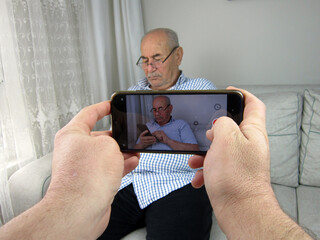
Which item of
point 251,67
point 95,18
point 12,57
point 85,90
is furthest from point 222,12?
point 12,57

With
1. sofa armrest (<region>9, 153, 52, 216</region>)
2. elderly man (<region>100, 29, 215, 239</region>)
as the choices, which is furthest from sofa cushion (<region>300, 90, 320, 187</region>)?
sofa armrest (<region>9, 153, 52, 216</region>)

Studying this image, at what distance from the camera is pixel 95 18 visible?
169cm

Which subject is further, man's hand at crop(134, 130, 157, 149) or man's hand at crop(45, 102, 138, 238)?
man's hand at crop(134, 130, 157, 149)

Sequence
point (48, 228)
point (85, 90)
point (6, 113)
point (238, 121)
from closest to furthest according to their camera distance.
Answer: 1. point (48, 228)
2. point (238, 121)
3. point (6, 113)
4. point (85, 90)

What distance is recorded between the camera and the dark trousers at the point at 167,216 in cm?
94

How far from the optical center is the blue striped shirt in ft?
3.52

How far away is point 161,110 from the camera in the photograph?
28.8 inches

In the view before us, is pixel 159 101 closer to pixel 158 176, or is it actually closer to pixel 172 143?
pixel 172 143

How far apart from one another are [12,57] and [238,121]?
1096 mm

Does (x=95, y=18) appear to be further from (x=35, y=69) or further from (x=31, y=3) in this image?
(x=35, y=69)

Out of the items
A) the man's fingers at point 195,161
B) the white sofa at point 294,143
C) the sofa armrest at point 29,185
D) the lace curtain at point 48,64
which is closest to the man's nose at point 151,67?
the lace curtain at point 48,64

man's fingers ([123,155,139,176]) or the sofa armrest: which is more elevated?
man's fingers ([123,155,139,176])

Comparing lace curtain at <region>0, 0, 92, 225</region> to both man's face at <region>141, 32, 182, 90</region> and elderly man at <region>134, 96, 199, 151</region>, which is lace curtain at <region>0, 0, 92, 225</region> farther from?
elderly man at <region>134, 96, 199, 151</region>

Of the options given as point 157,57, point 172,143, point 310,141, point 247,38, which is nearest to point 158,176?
point 172,143
